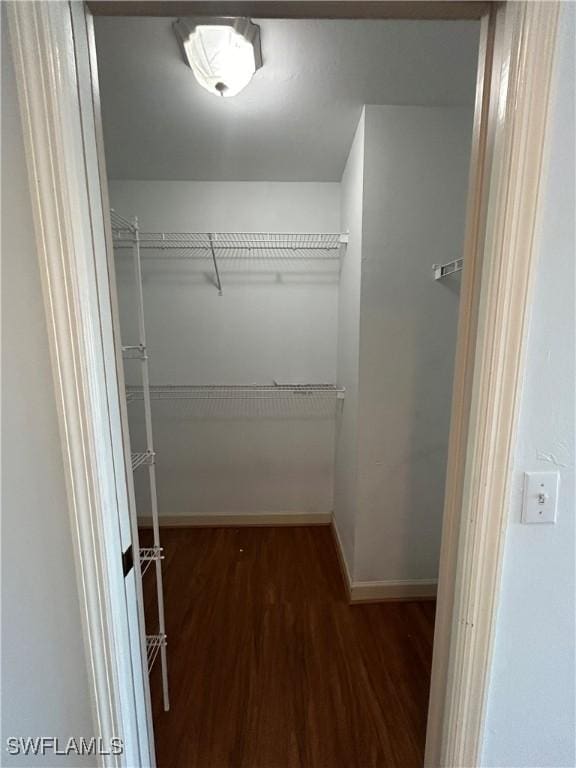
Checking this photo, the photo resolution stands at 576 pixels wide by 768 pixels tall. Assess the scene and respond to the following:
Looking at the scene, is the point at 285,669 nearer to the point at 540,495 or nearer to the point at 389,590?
the point at 389,590

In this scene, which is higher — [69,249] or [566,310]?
[69,249]

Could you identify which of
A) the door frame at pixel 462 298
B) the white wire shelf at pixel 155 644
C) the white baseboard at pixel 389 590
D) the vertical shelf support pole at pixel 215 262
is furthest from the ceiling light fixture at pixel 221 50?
the white baseboard at pixel 389 590

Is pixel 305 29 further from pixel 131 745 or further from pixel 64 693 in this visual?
pixel 131 745

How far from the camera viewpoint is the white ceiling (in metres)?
1.15

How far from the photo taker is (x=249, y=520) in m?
2.63

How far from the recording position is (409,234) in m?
1.65

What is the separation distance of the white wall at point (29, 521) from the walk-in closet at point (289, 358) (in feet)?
0.70

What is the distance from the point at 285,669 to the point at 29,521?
1.41 metres

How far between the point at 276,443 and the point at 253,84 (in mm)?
2115

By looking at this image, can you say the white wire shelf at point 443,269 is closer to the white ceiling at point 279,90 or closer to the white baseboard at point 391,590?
the white ceiling at point 279,90

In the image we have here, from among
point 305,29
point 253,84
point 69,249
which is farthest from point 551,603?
point 253,84

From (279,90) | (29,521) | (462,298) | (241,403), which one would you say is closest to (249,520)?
(241,403)

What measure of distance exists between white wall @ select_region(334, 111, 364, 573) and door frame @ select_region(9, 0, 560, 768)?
1.00 meters

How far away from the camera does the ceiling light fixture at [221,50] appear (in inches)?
42.8
